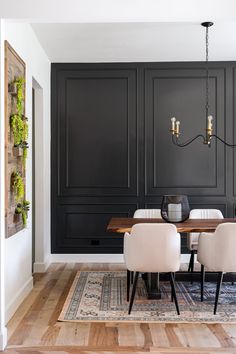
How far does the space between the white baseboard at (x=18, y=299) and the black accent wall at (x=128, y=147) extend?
5.12ft

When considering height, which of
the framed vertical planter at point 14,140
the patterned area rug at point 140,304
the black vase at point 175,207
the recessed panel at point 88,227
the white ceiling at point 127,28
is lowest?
the patterned area rug at point 140,304

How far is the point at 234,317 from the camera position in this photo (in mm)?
3576

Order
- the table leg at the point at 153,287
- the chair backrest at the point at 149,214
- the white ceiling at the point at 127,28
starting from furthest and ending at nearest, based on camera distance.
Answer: the chair backrest at the point at 149,214
the table leg at the point at 153,287
the white ceiling at the point at 127,28

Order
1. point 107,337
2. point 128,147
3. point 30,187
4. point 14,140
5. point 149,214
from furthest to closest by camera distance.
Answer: point 128,147 → point 149,214 → point 30,187 → point 14,140 → point 107,337

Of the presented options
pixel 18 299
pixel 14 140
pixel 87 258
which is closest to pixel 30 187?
pixel 14 140

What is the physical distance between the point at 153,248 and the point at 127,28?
2404 millimetres

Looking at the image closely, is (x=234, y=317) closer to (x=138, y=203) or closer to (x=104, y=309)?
(x=104, y=309)

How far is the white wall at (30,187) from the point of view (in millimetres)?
3734

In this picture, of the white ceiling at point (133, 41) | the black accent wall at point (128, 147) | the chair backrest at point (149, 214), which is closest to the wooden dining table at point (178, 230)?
the chair backrest at point (149, 214)

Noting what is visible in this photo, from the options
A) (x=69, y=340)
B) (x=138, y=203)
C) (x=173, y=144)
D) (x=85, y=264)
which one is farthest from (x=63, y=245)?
(x=69, y=340)

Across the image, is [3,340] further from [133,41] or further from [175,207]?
[133,41]

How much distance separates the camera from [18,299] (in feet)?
12.9

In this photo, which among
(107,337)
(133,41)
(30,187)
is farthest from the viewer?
(133,41)

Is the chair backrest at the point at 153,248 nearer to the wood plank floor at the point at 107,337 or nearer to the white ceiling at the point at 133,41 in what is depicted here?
the wood plank floor at the point at 107,337
